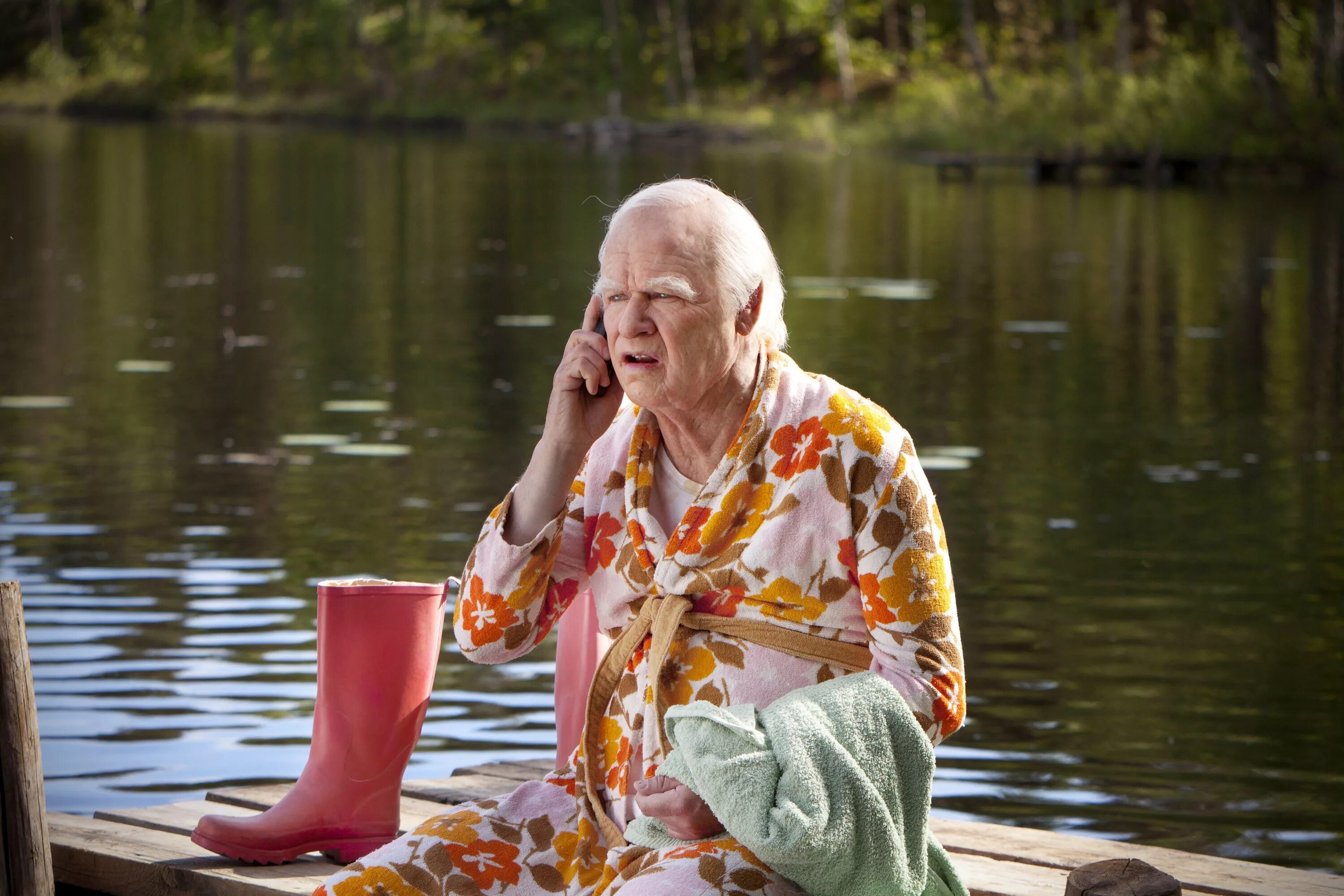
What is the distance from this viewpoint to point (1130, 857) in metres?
3.51

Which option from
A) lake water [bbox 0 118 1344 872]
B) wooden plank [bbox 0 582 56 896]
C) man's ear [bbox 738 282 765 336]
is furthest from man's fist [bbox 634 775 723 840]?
lake water [bbox 0 118 1344 872]

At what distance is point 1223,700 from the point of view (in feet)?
19.4

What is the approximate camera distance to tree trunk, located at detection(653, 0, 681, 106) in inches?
2660

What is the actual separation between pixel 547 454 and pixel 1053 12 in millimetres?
59239

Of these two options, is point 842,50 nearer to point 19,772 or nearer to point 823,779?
point 19,772

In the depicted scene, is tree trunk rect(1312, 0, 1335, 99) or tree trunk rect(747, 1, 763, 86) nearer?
tree trunk rect(1312, 0, 1335, 99)

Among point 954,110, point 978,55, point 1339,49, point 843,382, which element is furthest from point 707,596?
point 978,55

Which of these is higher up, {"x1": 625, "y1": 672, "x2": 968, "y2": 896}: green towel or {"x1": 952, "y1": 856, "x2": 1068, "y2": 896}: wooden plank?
{"x1": 625, "y1": 672, "x2": 968, "y2": 896}: green towel

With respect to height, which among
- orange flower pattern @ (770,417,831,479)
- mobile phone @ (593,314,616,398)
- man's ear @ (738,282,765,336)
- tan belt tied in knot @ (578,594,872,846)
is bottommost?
tan belt tied in knot @ (578,594,872,846)

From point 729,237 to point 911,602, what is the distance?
1.78 feet

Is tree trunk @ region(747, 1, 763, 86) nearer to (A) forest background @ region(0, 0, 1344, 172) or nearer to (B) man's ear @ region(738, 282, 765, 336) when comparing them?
(A) forest background @ region(0, 0, 1344, 172)

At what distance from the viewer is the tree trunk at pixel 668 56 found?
67562 millimetres

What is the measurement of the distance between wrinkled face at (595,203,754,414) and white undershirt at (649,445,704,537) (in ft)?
0.39

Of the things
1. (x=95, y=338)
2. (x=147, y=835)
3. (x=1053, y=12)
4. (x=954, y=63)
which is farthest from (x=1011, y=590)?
(x=954, y=63)
